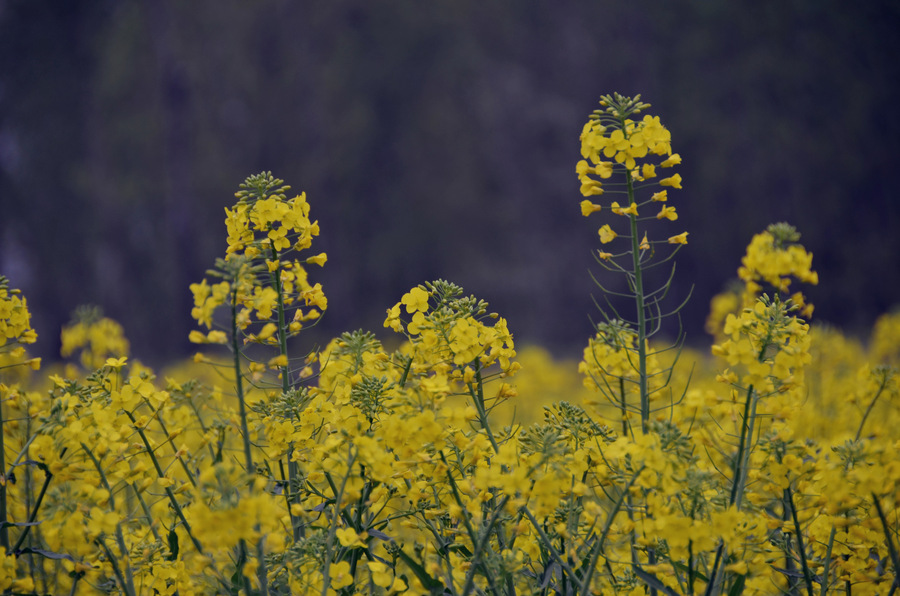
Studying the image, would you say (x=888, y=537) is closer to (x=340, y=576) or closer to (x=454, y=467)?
(x=454, y=467)

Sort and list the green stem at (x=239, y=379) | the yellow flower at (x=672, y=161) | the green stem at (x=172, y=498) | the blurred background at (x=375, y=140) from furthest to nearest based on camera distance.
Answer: the blurred background at (x=375, y=140) → the yellow flower at (x=672, y=161) → the green stem at (x=172, y=498) → the green stem at (x=239, y=379)

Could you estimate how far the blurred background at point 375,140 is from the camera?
64.1 ft

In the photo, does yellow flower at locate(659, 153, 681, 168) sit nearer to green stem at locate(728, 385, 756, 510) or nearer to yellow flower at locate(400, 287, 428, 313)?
green stem at locate(728, 385, 756, 510)

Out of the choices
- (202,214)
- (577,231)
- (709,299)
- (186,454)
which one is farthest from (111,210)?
(186,454)

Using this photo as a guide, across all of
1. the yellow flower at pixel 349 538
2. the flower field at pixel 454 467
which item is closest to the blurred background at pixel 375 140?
the flower field at pixel 454 467

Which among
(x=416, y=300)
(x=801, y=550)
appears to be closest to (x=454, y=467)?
(x=416, y=300)

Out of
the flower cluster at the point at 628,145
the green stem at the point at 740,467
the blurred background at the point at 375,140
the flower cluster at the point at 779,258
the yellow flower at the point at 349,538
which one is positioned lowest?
the yellow flower at the point at 349,538

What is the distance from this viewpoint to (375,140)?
72.1 feet

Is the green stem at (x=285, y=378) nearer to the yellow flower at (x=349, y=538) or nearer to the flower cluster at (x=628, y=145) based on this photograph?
the yellow flower at (x=349, y=538)

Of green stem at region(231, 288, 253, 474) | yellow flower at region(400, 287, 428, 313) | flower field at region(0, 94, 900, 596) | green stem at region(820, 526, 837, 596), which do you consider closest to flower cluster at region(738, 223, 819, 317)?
flower field at region(0, 94, 900, 596)

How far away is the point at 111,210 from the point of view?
2203 cm

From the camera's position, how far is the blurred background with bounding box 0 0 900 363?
1953 centimetres

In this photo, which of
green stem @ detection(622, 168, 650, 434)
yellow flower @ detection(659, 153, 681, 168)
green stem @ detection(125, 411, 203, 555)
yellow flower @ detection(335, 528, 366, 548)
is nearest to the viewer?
yellow flower @ detection(335, 528, 366, 548)

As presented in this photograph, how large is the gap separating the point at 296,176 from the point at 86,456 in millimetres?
20107
